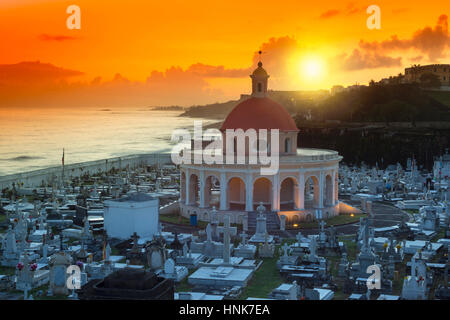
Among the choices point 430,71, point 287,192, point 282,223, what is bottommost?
point 282,223

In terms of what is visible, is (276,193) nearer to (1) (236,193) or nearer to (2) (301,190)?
(2) (301,190)

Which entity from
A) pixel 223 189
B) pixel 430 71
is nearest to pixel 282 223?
pixel 223 189

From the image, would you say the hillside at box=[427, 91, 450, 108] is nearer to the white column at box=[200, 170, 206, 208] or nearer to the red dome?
the red dome

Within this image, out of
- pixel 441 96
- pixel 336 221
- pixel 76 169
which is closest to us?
pixel 336 221

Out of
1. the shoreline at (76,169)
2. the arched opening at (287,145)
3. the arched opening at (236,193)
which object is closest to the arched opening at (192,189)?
the arched opening at (236,193)

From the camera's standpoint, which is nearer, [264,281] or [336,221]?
[264,281]

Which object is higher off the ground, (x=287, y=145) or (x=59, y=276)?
(x=287, y=145)
